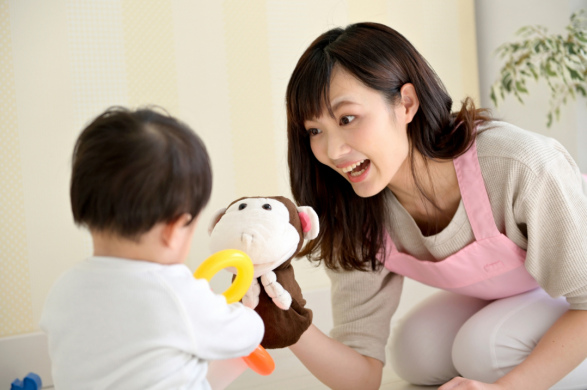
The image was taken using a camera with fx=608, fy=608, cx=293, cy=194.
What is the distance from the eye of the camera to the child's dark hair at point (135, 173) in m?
0.79

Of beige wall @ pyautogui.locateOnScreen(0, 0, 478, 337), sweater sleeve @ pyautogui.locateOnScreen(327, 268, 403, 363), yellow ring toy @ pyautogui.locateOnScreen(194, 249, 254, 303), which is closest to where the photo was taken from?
yellow ring toy @ pyautogui.locateOnScreen(194, 249, 254, 303)

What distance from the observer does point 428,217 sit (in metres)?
1.55

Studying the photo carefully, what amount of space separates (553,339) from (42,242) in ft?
5.87

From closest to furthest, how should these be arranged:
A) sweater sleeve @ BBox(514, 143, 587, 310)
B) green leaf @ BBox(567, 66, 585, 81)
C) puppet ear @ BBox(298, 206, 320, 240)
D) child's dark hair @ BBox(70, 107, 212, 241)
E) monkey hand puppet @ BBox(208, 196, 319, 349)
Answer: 1. child's dark hair @ BBox(70, 107, 212, 241)
2. monkey hand puppet @ BBox(208, 196, 319, 349)
3. puppet ear @ BBox(298, 206, 320, 240)
4. sweater sleeve @ BBox(514, 143, 587, 310)
5. green leaf @ BBox(567, 66, 585, 81)

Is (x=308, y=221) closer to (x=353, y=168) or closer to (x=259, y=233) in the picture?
(x=259, y=233)

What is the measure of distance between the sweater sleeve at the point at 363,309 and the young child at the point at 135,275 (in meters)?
0.82

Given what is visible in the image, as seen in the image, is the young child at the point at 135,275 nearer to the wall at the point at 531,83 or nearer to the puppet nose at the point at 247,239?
the puppet nose at the point at 247,239

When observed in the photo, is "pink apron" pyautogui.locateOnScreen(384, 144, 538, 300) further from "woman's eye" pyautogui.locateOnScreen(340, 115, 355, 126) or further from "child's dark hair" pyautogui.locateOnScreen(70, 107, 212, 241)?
"child's dark hair" pyautogui.locateOnScreen(70, 107, 212, 241)

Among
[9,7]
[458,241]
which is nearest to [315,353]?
[458,241]

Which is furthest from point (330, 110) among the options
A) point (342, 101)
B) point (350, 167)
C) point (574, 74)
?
point (574, 74)

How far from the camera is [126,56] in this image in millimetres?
2396

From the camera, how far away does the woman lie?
1.32 m

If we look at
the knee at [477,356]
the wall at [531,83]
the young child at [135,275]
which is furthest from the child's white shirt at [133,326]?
the wall at [531,83]

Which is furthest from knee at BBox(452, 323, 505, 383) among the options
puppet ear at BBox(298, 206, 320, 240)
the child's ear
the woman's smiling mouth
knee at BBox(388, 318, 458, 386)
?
the child's ear
